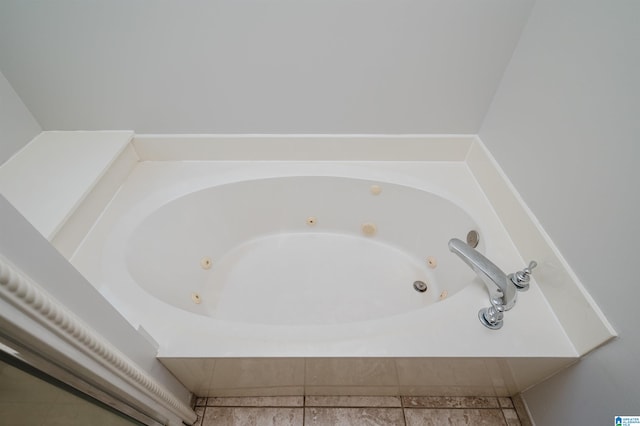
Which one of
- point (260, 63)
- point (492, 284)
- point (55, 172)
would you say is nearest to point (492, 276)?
point (492, 284)

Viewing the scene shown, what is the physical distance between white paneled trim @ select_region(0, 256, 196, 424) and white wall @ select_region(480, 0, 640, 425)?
1.03 metres

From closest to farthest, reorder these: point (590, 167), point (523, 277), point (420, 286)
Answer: point (590, 167) → point (523, 277) → point (420, 286)

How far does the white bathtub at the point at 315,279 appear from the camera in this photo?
665 millimetres

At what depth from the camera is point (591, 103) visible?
0.61 m

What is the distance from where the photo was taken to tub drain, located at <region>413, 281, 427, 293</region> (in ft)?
3.78

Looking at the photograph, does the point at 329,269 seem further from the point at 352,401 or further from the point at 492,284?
the point at 492,284

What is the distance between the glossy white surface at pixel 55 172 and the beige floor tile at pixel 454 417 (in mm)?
1243

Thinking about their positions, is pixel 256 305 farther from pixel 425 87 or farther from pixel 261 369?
pixel 425 87

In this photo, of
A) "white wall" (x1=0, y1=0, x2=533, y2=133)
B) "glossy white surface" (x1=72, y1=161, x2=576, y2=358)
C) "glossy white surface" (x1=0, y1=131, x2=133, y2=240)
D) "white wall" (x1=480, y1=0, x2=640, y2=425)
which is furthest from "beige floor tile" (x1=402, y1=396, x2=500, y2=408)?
"glossy white surface" (x1=0, y1=131, x2=133, y2=240)

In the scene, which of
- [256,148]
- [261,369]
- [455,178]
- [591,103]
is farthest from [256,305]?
[591,103]

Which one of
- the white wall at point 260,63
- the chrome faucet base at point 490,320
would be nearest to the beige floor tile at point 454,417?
the chrome faucet base at point 490,320

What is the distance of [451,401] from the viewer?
0.92 metres

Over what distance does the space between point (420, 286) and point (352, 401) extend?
0.53 m

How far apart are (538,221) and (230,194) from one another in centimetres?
111
